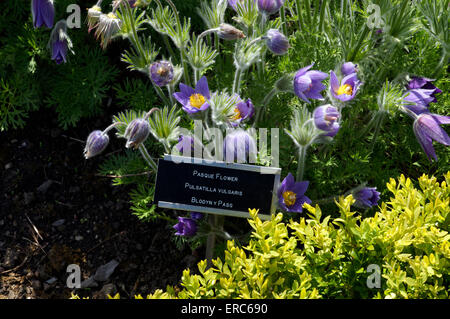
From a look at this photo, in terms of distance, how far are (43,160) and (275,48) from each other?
1.22m

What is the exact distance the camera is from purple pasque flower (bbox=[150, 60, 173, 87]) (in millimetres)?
1453

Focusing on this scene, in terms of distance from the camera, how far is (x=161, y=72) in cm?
145

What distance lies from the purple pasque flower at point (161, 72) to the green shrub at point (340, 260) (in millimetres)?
553

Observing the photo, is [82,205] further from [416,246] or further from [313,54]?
[416,246]

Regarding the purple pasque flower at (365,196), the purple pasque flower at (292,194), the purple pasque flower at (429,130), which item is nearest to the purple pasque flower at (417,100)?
the purple pasque flower at (429,130)

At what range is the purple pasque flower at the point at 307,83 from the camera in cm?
143

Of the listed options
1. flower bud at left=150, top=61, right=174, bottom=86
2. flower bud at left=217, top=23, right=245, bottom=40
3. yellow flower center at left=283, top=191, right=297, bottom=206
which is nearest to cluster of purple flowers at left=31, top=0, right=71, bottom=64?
flower bud at left=150, top=61, right=174, bottom=86

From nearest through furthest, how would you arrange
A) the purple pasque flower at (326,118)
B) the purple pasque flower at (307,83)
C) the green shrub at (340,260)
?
the green shrub at (340,260), the purple pasque flower at (326,118), the purple pasque flower at (307,83)

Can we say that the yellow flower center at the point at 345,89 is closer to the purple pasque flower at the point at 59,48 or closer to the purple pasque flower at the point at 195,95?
the purple pasque flower at the point at 195,95

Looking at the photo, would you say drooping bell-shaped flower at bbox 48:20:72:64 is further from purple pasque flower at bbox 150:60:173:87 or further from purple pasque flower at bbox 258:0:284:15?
purple pasque flower at bbox 258:0:284:15

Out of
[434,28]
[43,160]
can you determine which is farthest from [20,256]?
[434,28]

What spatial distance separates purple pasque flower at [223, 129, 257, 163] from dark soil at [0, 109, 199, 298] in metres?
0.63

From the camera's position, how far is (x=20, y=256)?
1.90 meters

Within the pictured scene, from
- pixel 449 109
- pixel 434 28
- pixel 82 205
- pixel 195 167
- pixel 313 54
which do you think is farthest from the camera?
pixel 82 205
